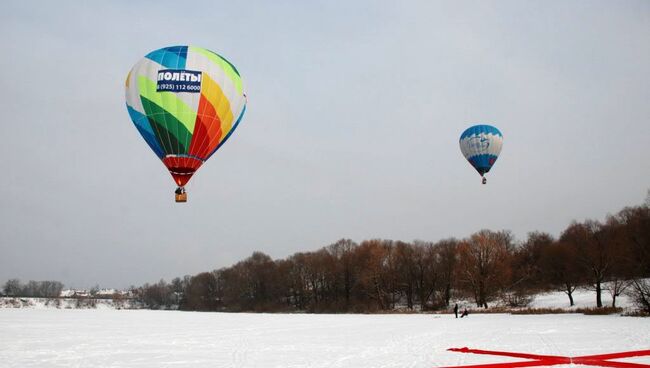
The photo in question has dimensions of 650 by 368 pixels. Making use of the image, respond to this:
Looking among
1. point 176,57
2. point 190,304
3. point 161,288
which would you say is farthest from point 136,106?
point 161,288

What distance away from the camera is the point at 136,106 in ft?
66.7

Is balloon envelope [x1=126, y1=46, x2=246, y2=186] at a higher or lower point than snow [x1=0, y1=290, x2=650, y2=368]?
higher

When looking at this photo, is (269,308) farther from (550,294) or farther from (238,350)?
(238,350)

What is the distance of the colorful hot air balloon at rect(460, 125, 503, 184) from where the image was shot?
117 ft

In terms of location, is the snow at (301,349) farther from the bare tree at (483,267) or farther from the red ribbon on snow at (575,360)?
the bare tree at (483,267)

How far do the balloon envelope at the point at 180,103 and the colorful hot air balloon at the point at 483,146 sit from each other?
827 inches

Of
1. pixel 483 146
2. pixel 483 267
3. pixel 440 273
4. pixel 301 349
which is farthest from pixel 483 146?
pixel 440 273

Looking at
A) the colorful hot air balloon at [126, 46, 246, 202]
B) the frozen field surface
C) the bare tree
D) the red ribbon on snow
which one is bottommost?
the frozen field surface

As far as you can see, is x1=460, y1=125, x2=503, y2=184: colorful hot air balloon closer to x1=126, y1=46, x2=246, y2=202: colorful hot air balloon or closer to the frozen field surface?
the frozen field surface

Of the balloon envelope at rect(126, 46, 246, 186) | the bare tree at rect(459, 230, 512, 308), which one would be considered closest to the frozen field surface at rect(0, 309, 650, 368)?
the balloon envelope at rect(126, 46, 246, 186)

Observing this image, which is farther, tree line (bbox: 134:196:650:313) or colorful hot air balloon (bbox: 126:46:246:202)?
tree line (bbox: 134:196:650:313)

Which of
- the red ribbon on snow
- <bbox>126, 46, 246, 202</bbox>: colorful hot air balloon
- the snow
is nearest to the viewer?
the red ribbon on snow

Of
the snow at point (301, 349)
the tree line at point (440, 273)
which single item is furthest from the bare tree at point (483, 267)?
the snow at point (301, 349)

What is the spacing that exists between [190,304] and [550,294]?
2882 inches
